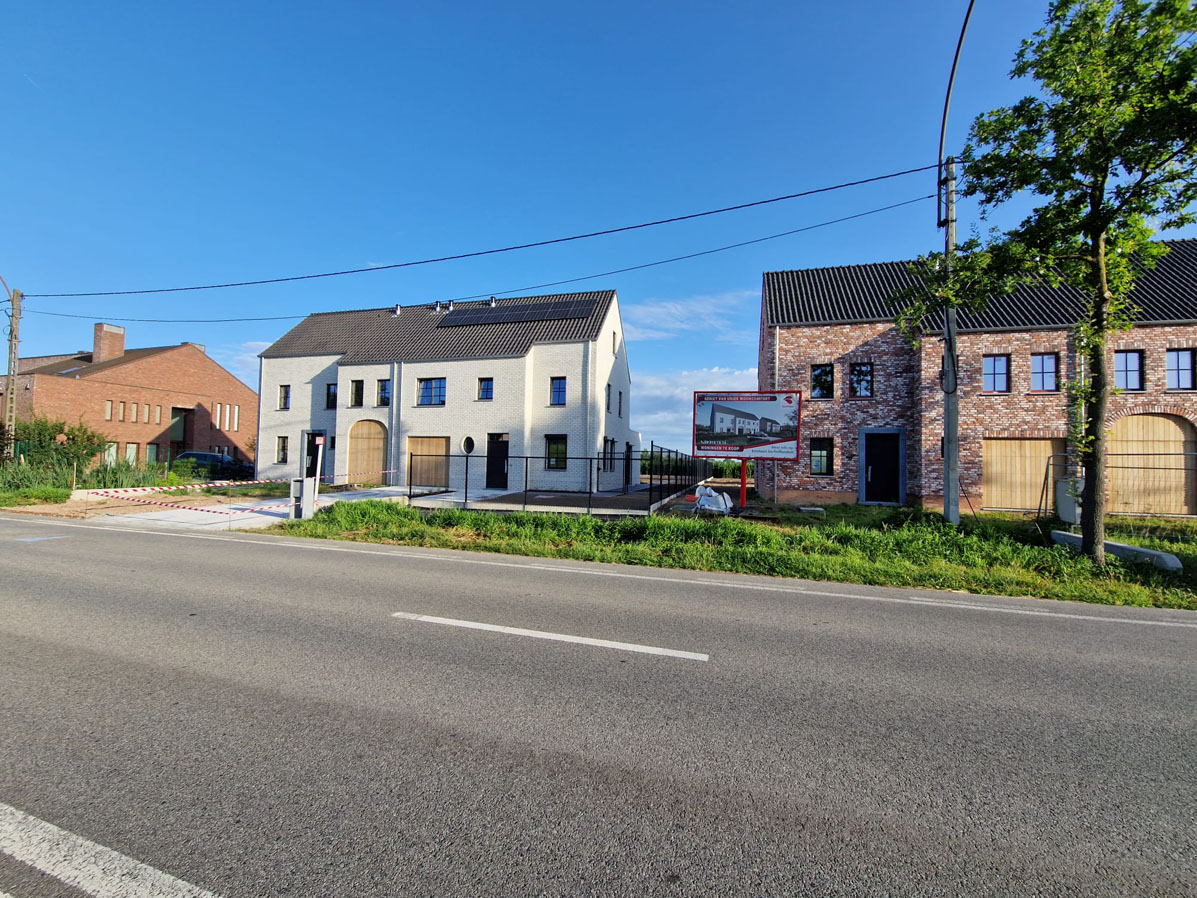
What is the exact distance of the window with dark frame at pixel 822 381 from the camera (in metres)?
20.7

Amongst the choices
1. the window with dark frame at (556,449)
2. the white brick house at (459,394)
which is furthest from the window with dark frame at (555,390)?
the window with dark frame at (556,449)

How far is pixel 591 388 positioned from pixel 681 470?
5.85 meters

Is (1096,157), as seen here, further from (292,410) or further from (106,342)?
(106,342)

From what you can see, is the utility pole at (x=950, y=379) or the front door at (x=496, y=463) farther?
the front door at (x=496, y=463)

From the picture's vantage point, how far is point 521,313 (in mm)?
26312

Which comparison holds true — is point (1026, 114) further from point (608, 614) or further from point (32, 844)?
point (32, 844)

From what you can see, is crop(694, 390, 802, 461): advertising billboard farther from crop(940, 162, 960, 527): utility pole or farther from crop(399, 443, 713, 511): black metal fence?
crop(399, 443, 713, 511): black metal fence

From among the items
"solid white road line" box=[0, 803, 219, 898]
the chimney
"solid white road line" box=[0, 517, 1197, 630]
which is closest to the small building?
"solid white road line" box=[0, 517, 1197, 630]

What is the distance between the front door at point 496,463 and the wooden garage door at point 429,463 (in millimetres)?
1899

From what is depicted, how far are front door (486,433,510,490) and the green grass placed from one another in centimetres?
1422

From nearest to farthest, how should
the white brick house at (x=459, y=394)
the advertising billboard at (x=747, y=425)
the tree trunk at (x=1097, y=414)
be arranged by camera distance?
the tree trunk at (x=1097, y=414) < the advertising billboard at (x=747, y=425) < the white brick house at (x=459, y=394)

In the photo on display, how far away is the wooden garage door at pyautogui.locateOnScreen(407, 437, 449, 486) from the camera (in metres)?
24.8

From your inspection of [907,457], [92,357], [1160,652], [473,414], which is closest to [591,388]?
[473,414]

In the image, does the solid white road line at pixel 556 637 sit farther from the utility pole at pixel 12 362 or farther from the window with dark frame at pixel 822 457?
the utility pole at pixel 12 362
